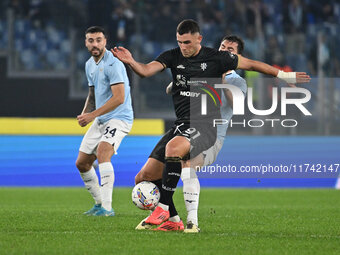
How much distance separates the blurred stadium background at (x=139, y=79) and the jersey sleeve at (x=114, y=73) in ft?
13.4

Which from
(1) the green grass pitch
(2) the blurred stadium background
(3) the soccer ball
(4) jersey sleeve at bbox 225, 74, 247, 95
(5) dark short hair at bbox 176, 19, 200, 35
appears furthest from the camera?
(2) the blurred stadium background

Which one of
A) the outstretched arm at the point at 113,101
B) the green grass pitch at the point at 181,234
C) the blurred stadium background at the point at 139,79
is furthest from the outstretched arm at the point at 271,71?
the blurred stadium background at the point at 139,79

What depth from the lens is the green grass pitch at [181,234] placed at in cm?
539

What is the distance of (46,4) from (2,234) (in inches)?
424

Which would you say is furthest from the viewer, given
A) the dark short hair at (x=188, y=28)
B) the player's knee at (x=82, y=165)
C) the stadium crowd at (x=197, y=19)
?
the stadium crowd at (x=197, y=19)

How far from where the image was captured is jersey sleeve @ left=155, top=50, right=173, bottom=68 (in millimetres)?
6422

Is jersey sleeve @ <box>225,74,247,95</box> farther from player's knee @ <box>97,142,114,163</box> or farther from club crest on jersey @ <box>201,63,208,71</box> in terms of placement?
player's knee @ <box>97,142,114,163</box>

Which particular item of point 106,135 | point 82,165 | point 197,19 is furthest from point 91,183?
point 197,19

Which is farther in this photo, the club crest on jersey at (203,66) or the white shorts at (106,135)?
the white shorts at (106,135)

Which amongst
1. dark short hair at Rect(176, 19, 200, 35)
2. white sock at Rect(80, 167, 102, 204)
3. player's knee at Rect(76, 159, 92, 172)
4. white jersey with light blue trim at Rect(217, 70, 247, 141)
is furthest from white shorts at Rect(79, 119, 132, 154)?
dark short hair at Rect(176, 19, 200, 35)

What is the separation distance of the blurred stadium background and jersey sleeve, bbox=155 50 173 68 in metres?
5.79

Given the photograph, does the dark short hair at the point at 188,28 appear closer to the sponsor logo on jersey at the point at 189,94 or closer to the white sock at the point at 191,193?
the sponsor logo on jersey at the point at 189,94

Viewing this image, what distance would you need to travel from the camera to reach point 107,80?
8.33 meters

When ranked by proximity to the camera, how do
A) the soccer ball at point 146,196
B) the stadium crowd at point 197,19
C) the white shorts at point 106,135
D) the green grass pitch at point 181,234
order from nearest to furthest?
the green grass pitch at point 181,234, the soccer ball at point 146,196, the white shorts at point 106,135, the stadium crowd at point 197,19
